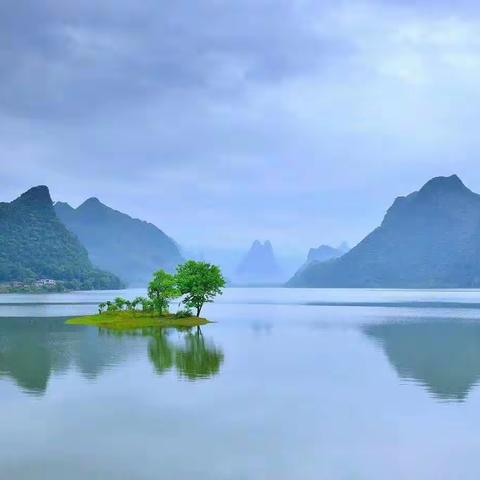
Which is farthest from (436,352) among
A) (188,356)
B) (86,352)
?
(86,352)

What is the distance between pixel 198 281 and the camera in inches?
4353

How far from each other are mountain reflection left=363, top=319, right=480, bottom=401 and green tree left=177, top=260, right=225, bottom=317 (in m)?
26.4

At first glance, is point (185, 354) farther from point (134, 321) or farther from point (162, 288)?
point (162, 288)

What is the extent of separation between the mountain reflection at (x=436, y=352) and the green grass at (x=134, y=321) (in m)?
29.1

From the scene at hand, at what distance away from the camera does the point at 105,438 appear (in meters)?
34.4

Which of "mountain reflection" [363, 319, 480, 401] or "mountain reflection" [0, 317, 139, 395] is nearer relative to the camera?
"mountain reflection" [363, 319, 480, 401]

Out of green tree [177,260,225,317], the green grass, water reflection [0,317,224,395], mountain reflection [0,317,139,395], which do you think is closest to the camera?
mountain reflection [0,317,139,395]

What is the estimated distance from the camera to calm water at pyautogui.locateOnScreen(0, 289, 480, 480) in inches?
1188

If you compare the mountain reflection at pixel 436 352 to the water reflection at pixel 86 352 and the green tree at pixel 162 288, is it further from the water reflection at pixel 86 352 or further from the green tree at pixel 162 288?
the green tree at pixel 162 288

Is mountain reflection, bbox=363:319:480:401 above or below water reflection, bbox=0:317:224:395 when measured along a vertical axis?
below

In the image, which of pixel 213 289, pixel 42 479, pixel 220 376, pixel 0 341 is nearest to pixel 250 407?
pixel 220 376

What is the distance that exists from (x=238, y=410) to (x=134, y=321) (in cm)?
6832

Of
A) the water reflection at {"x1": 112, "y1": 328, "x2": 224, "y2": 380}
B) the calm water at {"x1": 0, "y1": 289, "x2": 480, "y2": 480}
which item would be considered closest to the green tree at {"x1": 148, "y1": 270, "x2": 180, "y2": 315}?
the water reflection at {"x1": 112, "y1": 328, "x2": 224, "y2": 380}

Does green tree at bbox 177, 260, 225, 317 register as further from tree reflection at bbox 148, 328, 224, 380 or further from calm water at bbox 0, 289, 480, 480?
calm water at bbox 0, 289, 480, 480
